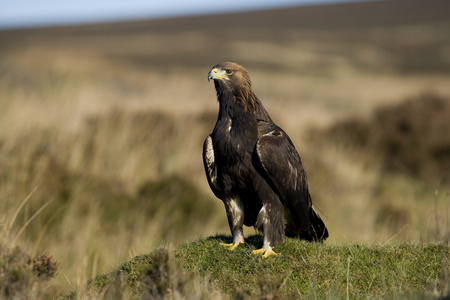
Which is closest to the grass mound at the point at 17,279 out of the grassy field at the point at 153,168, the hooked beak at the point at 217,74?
the grassy field at the point at 153,168

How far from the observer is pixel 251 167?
5234mm

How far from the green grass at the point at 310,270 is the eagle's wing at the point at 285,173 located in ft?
1.12

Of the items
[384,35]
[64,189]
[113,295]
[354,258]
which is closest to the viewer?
[113,295]

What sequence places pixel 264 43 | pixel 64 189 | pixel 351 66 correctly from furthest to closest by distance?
1. pixel 264 43
2. pixel 351 66
3. pixel 64 189

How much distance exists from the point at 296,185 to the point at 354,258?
0.88 m

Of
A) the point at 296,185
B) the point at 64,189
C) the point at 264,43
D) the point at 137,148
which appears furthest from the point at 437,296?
the point at 264,43

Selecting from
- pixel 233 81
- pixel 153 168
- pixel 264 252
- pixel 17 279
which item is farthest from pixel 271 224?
pixel 153 168

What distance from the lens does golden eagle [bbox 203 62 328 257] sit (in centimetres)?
522

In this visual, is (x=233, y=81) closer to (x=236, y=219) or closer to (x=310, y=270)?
(x=236, y=219)

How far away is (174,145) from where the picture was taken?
11.9 metres

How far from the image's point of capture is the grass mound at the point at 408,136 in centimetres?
1540

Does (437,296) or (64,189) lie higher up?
(437,296)

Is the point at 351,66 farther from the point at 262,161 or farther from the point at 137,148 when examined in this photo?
the point at 262,161

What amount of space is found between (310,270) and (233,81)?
1952 millimetres
